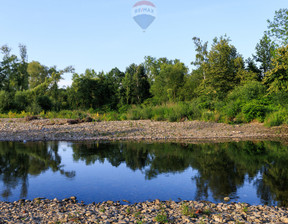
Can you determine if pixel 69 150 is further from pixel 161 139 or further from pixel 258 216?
pixel 258 216

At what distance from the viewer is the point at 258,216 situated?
405cm

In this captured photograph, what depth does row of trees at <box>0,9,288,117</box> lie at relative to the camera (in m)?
25.2

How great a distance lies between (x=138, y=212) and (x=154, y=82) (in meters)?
31.8

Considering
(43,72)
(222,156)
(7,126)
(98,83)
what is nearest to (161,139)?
(222,156)

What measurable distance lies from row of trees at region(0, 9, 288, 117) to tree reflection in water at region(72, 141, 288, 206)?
7.15 metres

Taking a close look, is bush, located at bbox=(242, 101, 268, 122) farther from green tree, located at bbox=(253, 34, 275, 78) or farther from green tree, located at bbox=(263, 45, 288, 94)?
green tree, located at bbox=(253, 34, 275, 78)

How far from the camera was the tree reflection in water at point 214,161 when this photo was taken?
5.70 m

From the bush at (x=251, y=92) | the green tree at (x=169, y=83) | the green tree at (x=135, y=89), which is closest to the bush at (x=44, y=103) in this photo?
the green tree at (x=135, y=89)

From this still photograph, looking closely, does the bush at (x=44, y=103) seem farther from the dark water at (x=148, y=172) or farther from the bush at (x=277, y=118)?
the bush at (x=277, y=118)

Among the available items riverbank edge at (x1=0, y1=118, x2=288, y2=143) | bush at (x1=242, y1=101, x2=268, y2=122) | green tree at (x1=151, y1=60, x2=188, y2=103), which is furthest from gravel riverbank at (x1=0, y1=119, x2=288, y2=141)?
green tree at (x1=151, y1=60, x2=188, y2=103)

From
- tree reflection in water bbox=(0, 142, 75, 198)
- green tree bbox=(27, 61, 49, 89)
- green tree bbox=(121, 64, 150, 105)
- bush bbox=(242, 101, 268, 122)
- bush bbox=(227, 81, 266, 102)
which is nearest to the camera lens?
tree reflection in water bbox=(0, 142, 75, 198)

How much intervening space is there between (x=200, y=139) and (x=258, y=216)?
862 centimetres

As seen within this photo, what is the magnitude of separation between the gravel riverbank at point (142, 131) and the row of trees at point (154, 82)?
3097 mm

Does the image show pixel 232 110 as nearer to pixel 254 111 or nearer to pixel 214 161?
pixel 254 111
